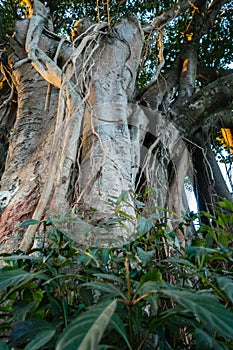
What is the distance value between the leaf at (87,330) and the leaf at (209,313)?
0.25 ft

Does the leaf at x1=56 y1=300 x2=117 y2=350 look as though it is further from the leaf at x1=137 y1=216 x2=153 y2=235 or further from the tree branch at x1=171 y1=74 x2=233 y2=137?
the tree branch at x1=171 y1=74 x2=233 y2=137

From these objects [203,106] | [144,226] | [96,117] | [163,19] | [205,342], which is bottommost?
[205,342]

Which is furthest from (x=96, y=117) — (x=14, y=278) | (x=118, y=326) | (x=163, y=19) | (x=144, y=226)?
(x=163, y=19)

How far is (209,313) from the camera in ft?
0.96

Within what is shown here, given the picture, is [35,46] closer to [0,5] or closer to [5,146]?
[5,146]

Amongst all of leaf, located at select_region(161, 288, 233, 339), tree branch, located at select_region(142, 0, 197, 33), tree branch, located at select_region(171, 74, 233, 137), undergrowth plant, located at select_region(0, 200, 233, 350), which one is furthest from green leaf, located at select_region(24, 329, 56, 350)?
tree branch, located at select_region(142, 0, 197, 33)

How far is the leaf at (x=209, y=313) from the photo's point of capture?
0.28 metres

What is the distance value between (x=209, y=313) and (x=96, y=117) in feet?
3.57

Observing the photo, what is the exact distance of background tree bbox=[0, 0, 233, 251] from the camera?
40.4 inches

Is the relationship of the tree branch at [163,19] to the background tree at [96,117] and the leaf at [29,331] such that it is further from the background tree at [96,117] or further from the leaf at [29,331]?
the leaf at [29,331]

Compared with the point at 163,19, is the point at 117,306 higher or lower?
lower

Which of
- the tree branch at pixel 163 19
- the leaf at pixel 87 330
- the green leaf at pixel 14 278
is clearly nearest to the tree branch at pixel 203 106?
the tree branch at pixel 163 19

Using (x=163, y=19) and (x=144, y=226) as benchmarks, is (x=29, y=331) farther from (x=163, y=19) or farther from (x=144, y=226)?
(x=163, y=19)

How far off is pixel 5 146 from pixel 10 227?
1.23 metres
